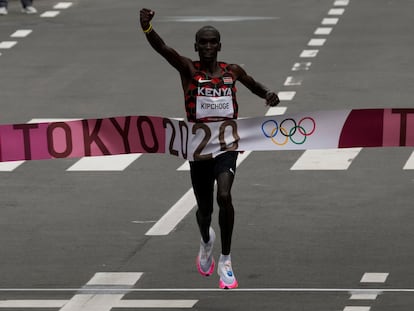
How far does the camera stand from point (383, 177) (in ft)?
67.6

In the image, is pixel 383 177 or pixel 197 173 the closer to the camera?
pixel 197 173

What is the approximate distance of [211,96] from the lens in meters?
14.9

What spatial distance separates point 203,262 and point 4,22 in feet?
70.5

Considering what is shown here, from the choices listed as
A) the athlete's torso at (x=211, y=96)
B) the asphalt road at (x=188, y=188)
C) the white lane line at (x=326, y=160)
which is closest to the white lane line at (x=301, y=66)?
the asphalt road at (x=188, y=188)

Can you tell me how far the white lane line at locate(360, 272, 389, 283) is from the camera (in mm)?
15164

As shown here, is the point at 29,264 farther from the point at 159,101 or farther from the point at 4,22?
the point at 4,22

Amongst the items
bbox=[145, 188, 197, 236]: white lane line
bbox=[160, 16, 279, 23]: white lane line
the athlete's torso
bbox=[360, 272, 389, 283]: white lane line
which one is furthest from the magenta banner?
bbox=[160, 16, 279, 23]: white lane line

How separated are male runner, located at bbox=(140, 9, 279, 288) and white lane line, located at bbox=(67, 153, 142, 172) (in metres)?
6.35

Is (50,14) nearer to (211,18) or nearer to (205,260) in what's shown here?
(211,18)

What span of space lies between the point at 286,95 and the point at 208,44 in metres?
12.3

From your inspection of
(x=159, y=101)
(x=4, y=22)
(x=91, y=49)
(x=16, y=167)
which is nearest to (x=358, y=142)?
(x=16, y=167)

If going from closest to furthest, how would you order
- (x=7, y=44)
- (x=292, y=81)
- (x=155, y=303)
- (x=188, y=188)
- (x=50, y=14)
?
(x=155, y=303) < (x=188, y=188) < (x=292, y=81) < (x=7, y=44) < (x=50, y=14)

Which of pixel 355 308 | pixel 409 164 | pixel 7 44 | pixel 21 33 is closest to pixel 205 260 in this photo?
pixel 355 308

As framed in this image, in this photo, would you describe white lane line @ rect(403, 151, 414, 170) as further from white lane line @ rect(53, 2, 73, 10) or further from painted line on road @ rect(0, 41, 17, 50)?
white lane line @ rect(53, 2, 73, 10)
